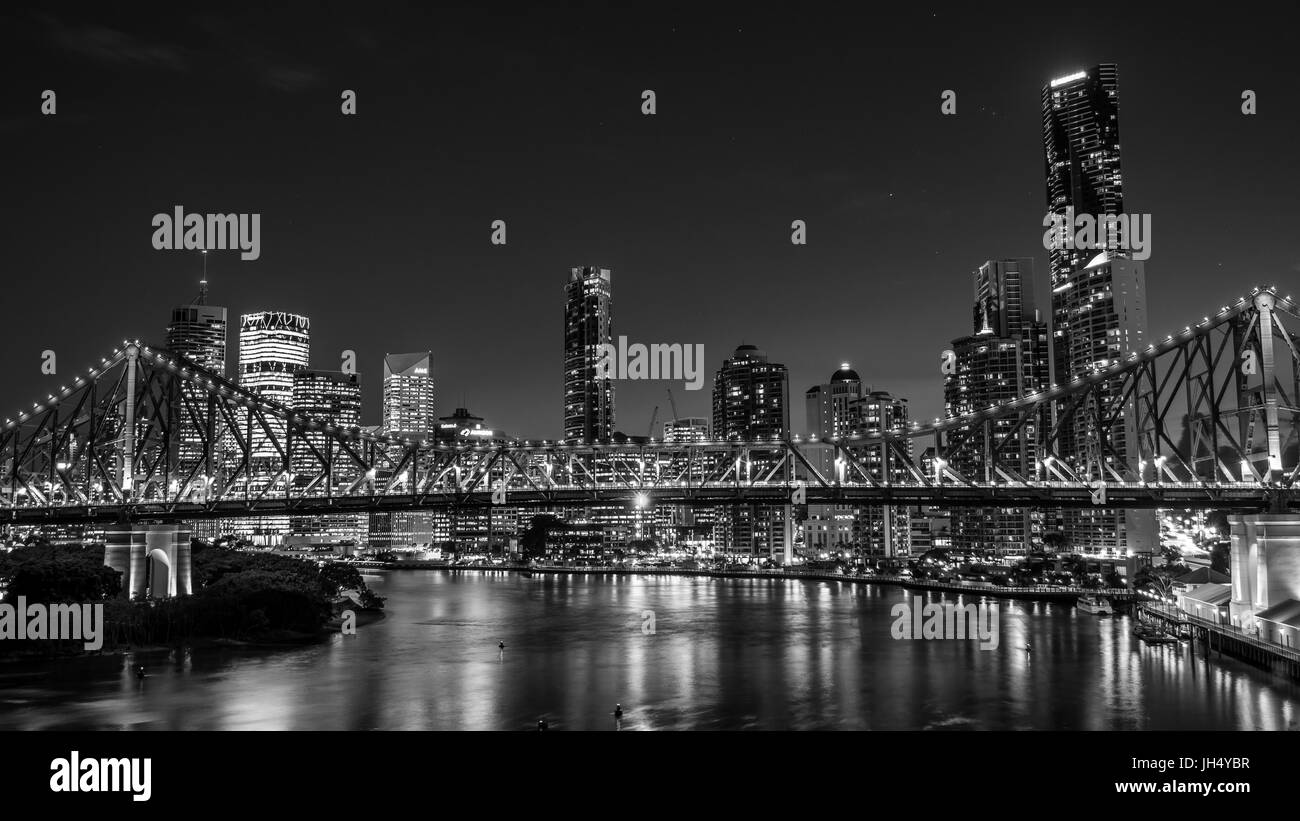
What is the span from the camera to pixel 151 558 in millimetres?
62281

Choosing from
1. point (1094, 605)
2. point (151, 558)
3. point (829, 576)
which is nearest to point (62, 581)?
point (151, 558)

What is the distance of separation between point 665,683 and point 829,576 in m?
92.2

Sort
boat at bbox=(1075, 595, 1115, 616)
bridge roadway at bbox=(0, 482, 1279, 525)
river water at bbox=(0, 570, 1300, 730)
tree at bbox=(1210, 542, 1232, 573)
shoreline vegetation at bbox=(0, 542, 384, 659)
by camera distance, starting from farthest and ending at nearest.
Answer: tree at bbox=(1210, 542, 1232, 573) → boat at bbox=(1075, 595, 1115, 616) → bridge roadway at bbox=(0, 482, 1279, 525) → shoreline vegetation at bbox=(0, 542, 384, 659) → river water at bbox=(0, 570, 1300, 730)

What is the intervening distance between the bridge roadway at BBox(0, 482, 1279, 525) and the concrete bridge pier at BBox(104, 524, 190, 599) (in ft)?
8.25

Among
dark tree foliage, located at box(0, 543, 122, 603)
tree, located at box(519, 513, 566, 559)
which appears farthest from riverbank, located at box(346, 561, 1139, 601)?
dark tree foliage, located at box(0, 543, 122, 603)

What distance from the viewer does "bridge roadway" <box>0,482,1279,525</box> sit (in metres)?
58.6

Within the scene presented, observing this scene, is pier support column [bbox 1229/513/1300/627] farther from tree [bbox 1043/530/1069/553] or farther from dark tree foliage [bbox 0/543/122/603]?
tree [bbox 1043/530/1069/553]

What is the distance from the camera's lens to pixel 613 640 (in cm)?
6309

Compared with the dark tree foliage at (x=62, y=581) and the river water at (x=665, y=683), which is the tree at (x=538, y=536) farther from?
the dark tree foliage at (x=62, y=581)

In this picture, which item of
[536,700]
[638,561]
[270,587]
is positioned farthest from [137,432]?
[638,561]

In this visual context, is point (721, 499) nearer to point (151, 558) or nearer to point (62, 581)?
point (151, 558)
